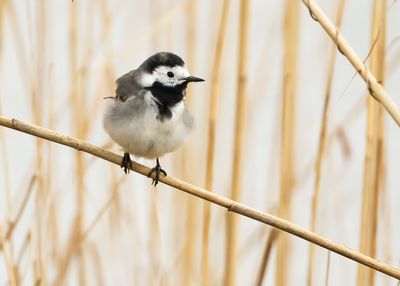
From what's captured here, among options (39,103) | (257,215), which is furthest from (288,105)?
(39,103)

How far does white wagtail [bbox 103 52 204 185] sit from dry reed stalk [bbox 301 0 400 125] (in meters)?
0.46

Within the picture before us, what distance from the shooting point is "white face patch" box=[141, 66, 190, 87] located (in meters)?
2.15

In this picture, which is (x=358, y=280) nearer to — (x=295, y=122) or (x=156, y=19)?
(x=295, y=122)

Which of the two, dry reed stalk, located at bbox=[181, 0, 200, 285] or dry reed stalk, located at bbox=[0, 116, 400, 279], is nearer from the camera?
dry reed stalk, located at bbox=[0, 116, 400, 279]

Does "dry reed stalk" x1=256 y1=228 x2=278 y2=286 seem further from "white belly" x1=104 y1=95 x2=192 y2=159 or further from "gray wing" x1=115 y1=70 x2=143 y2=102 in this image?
"gray wing" x1=115 y1=70 x2=143 y2=102

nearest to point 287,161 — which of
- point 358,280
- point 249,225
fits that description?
point 358,280

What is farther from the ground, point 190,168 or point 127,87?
point 127,87

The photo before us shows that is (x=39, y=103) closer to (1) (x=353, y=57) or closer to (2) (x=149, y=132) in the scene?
(2) (x=149, y=132)

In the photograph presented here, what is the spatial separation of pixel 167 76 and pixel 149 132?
0.61 ft

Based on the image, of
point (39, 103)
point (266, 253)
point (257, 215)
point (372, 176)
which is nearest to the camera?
point (257, 215)

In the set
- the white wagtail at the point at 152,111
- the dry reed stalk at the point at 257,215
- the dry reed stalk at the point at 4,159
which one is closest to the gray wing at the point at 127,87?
the white wagtail at the point at 152,111

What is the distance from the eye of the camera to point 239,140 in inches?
77.9

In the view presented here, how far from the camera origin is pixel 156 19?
7.97 ft

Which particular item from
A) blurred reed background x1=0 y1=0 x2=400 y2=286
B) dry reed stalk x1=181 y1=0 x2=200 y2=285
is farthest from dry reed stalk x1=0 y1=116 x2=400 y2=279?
dry reed stalk x1=181 y1=0 x2=200 y2=285
